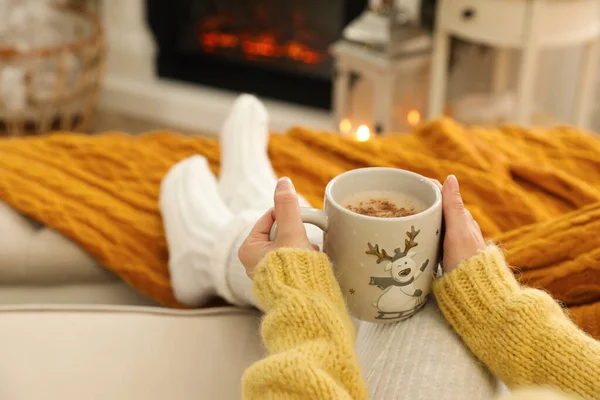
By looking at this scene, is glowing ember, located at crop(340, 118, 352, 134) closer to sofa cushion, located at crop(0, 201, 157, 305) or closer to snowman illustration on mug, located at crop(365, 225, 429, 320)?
sofa cushion, located at crop(0, 201, 157, 305)

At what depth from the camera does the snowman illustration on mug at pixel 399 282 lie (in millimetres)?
632

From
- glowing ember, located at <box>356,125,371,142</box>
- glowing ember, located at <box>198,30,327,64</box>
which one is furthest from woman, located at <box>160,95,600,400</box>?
glowing ember, located at <box>198,30,327,64</box>

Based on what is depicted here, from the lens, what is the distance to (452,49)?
221 cm

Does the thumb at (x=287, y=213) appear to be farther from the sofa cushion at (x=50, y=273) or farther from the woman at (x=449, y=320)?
the sofa cushion at (x=50, y=273)

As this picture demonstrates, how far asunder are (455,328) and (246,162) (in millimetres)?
484

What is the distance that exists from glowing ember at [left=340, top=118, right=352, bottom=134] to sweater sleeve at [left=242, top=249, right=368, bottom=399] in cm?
136

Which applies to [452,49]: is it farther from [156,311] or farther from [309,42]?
[156,311]

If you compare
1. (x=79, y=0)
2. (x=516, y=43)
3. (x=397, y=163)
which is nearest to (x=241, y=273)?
(x=397, y=163)

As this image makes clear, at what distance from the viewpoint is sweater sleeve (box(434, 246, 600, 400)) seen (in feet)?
2.08

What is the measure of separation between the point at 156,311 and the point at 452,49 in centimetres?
160

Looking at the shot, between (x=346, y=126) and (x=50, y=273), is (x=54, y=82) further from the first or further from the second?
(x=50, y=273)

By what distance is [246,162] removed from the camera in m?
1.08

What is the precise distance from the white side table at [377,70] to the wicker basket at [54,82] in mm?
848

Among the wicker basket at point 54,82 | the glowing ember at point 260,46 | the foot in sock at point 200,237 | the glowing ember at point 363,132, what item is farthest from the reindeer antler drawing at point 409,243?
the glowing ember at point 260,46
